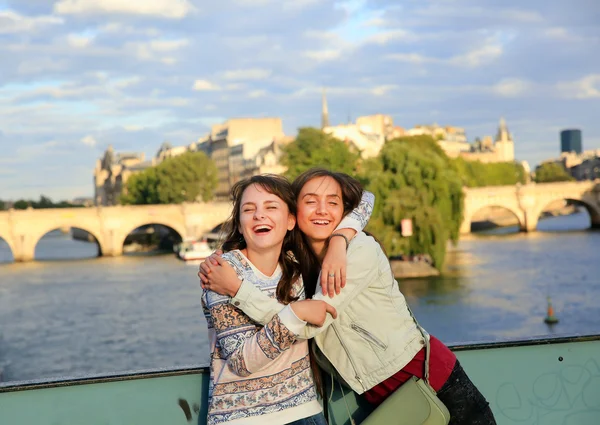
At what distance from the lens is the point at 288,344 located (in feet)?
6.74

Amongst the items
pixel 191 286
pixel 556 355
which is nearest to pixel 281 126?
pixel 191 286

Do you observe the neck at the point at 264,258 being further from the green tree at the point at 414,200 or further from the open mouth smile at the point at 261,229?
the green tree at the point at 414,200

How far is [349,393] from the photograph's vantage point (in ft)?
8.25

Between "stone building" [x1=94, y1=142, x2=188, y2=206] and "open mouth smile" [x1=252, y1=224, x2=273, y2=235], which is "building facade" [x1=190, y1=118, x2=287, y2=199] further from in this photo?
"open mouth smile" [x1=252, y1=224, x2=273, y2=235]

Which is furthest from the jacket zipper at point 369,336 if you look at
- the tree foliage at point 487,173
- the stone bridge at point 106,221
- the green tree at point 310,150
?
the tree foliage at point 487,173

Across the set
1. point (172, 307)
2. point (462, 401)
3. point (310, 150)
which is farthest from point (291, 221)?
point (310, 150)

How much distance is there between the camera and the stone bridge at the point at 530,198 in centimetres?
4666

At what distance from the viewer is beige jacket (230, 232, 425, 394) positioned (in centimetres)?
220

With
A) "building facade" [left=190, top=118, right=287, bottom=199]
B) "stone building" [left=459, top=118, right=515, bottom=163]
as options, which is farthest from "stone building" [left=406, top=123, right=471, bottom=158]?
"building facade" [left=190, top=118, right=287, bottom=199]

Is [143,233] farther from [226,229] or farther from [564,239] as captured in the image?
[226,229]

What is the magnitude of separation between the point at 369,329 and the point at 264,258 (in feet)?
1.08

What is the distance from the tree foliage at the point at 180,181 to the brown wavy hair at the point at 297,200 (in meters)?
53.4

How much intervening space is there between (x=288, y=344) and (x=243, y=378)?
166mm

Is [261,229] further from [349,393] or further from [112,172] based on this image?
[112,172]
